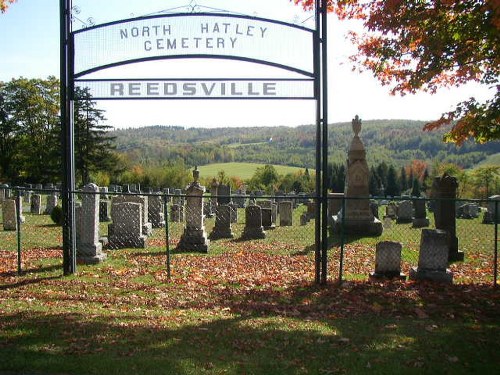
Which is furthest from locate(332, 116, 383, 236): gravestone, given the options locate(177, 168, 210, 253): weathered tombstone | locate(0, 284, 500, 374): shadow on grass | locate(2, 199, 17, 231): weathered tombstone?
locate(2, 199, 17, 231): weathered tombstone

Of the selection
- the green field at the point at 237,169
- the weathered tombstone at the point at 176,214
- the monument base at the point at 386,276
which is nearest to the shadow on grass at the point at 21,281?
the monument base at the point at 386,276

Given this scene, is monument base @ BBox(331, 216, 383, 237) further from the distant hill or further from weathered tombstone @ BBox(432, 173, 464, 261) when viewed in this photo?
the distant hill

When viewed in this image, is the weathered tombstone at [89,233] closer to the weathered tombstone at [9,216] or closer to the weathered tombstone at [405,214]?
the weathered tombstone at [9,216]

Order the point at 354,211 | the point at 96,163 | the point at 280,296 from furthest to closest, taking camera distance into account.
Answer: the point at 96,163 → the point at 354,211 → the point at 280,296

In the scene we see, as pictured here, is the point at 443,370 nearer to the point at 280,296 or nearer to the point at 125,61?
the point at 280,296

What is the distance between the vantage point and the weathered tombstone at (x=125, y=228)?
1383 centimetres

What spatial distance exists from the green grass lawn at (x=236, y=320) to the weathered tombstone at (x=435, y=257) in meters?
0.45

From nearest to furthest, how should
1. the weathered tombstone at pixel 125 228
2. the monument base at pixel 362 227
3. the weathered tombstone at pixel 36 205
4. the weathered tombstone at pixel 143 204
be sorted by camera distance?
the weathered tombstone at pixel 125 228 < the weathered tombstone at pixel 143 204 < the monument base at pixel 362 227 < the weathered tombstone at pixel 36 205

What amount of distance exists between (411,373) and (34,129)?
5503 centimetres

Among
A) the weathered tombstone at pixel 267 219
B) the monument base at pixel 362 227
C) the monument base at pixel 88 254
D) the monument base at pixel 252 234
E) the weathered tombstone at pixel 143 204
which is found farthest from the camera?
the weathered tombstone at pixel 267 219

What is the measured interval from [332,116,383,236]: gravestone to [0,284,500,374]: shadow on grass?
32.6 feet

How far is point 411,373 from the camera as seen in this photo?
188 inches

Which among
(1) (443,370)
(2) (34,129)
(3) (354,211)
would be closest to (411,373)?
(1) (443,370)

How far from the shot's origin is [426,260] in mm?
9633
